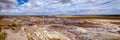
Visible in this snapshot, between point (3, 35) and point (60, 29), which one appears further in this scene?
point (60, 29)

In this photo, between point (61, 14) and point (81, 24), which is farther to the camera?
point (81, 24)

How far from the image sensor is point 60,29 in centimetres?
495

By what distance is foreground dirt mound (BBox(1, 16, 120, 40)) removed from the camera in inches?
177

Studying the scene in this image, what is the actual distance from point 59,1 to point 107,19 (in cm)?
127

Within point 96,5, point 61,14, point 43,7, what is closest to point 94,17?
point 96,5

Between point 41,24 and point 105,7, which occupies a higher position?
point 105,7

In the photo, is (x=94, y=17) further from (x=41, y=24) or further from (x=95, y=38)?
(x=41, y=24)

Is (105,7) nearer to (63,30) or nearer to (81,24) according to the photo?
(81,24)

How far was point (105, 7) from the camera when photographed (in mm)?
4422

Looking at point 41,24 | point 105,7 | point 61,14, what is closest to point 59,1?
point 61,14

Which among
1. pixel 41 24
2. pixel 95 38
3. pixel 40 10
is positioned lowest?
pixel 95 38

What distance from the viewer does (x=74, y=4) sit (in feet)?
15.0

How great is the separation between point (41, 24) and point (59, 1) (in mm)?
737

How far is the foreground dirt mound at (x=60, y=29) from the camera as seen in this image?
4.51 meters
